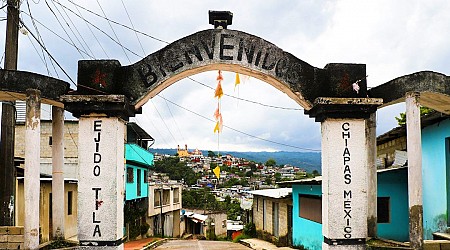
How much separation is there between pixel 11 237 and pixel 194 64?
16.9ft

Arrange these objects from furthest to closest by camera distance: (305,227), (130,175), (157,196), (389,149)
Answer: (157,196)
(130,175)
(305,227)
(389,149)

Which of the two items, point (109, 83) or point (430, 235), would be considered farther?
point (430, 235)

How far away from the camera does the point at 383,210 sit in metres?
12.7

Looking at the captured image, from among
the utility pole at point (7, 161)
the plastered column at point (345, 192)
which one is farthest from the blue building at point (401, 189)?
the utility pole at point (7, 161)

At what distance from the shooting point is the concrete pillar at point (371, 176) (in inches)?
297

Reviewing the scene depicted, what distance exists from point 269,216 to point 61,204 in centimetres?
1530

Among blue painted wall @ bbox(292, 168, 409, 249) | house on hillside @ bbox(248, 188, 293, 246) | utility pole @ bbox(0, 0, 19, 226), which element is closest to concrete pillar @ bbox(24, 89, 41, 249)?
utility pole @ bbox(0, 0, 19, 226)

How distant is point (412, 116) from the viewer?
7324 mm

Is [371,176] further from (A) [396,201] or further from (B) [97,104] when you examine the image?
(A) [396,201]

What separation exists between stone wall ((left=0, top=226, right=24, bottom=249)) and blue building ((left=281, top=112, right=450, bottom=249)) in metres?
7.63

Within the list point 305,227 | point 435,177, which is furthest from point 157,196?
point 435,177

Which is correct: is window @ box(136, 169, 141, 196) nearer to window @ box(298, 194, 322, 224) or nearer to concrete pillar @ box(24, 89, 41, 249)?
window @ box(298, 194, 322, 224)

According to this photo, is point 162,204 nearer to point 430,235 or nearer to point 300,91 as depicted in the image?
point 430,235

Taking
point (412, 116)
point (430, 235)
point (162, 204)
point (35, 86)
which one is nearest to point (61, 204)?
point (35, 86)
